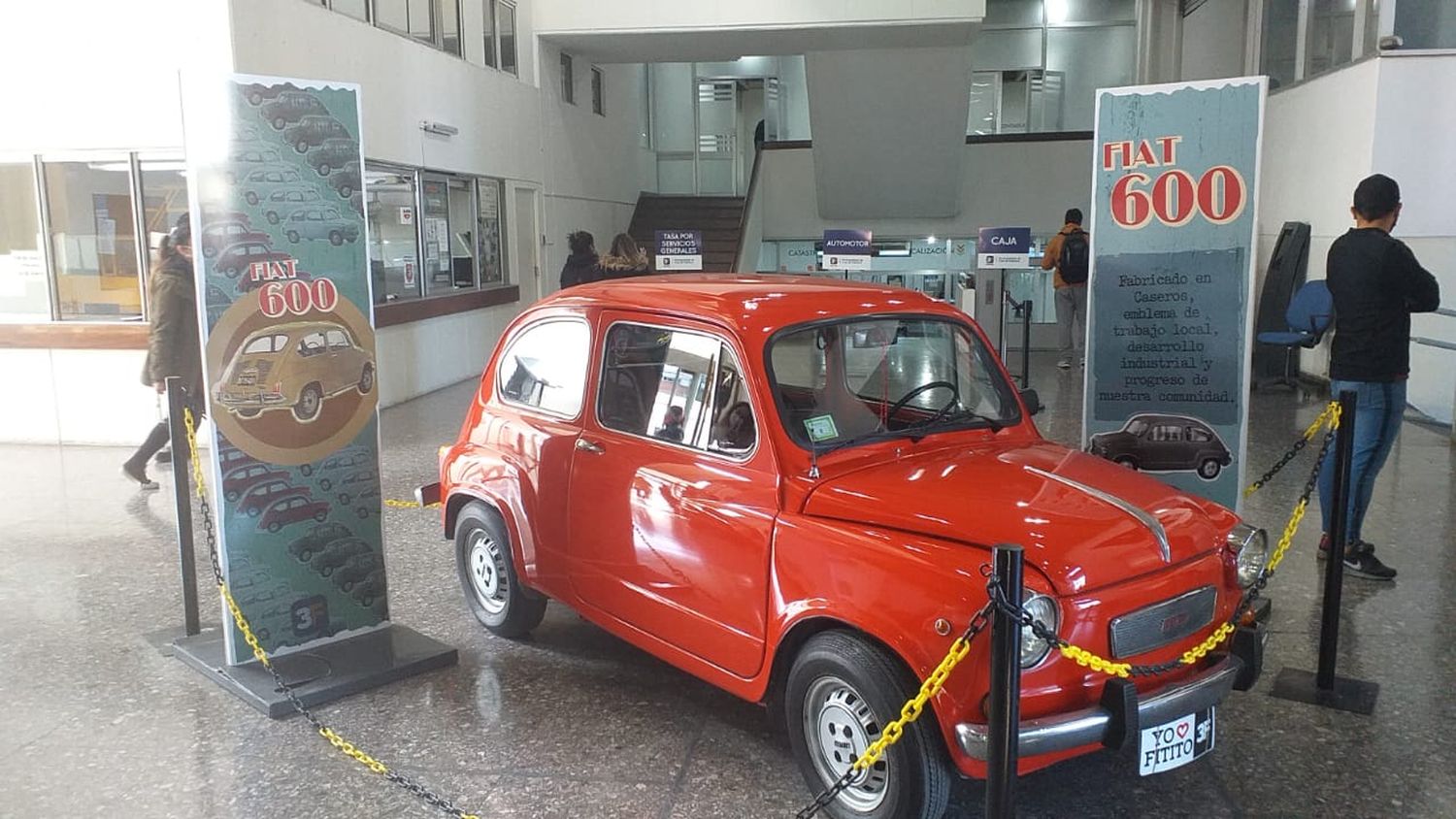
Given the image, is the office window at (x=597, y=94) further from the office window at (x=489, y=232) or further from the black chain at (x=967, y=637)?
the black chain at (x=967, y=637)

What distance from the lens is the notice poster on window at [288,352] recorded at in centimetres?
406

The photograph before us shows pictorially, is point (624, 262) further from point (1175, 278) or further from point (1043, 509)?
point (1043, 509)

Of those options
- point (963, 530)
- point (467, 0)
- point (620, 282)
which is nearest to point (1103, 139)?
point (620, 282)

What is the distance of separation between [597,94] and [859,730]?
1530 cm

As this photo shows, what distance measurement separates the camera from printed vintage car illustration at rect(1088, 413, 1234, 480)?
519 cm

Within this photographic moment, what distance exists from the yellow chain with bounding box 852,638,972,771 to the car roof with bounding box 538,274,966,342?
4.52ft

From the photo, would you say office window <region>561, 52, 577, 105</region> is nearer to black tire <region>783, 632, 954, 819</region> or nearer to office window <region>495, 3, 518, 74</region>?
office window <region>495, 3, 518, 74</region>

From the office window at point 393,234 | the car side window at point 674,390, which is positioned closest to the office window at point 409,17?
the office window at point 393,234

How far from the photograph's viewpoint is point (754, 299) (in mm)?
3834

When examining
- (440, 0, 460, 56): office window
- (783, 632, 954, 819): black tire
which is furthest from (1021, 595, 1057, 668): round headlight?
(440, 0, 460, 56): office window

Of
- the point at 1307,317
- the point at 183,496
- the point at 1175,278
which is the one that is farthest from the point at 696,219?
the point at 183,496

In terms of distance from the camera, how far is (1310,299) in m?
10.3

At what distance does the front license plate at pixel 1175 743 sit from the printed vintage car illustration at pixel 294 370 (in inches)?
135

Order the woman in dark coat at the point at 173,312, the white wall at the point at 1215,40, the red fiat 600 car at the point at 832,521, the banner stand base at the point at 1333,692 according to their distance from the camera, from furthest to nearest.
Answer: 1. the white wall at the point at 1215,40
2. the woman in dark coat at the point at 173,312
3. the banner stand base at the point at 1333,692
4. the red fiat 600 car at the point at 832,521
